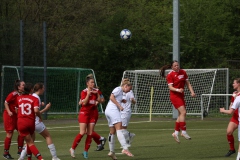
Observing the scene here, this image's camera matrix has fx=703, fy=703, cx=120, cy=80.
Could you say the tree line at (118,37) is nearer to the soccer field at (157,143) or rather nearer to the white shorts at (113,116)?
the soccer field at (157,143)

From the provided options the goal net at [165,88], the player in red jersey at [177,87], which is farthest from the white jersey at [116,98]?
the goal net at [165,88]

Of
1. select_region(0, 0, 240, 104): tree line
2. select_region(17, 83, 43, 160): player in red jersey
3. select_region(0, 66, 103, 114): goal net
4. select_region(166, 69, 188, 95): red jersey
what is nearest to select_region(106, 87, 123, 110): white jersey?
select_region(17, 83, 43, 160): player in red jersey

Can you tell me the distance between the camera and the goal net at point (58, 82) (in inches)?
1352

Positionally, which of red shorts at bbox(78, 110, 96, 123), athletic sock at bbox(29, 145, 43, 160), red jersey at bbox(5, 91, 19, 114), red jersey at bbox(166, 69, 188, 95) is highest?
red jersey at bbox(166, 69, 188, 95)

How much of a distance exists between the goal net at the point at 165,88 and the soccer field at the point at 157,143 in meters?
7.01

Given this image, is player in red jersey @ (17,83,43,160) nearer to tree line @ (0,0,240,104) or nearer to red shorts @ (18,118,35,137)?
red shorts @ (18,118,35,137)

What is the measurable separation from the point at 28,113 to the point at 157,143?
6532mm

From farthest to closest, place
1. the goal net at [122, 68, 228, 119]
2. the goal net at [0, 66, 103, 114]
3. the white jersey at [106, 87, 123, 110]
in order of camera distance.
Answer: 1. the goal net at [122, 68, 228, 119]
2. the goal net at [0, 66, 103, 114]
3. the white jersey at [106, 87, 123, 110]

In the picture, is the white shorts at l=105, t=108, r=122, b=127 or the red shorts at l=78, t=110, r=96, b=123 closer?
the white shorts at l=105, t=108, r=122, b=127

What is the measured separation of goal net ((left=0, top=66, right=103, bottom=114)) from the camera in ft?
113

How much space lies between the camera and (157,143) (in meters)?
19.3

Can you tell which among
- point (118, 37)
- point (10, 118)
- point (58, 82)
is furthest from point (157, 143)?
point (118, 37)

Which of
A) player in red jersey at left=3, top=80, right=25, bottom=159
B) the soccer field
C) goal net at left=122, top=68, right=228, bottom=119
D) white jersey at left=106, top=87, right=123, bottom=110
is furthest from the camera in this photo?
goal net at left=122, top=68, right=228, bottom=119

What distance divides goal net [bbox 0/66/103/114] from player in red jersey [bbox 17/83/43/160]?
20.4 metres
